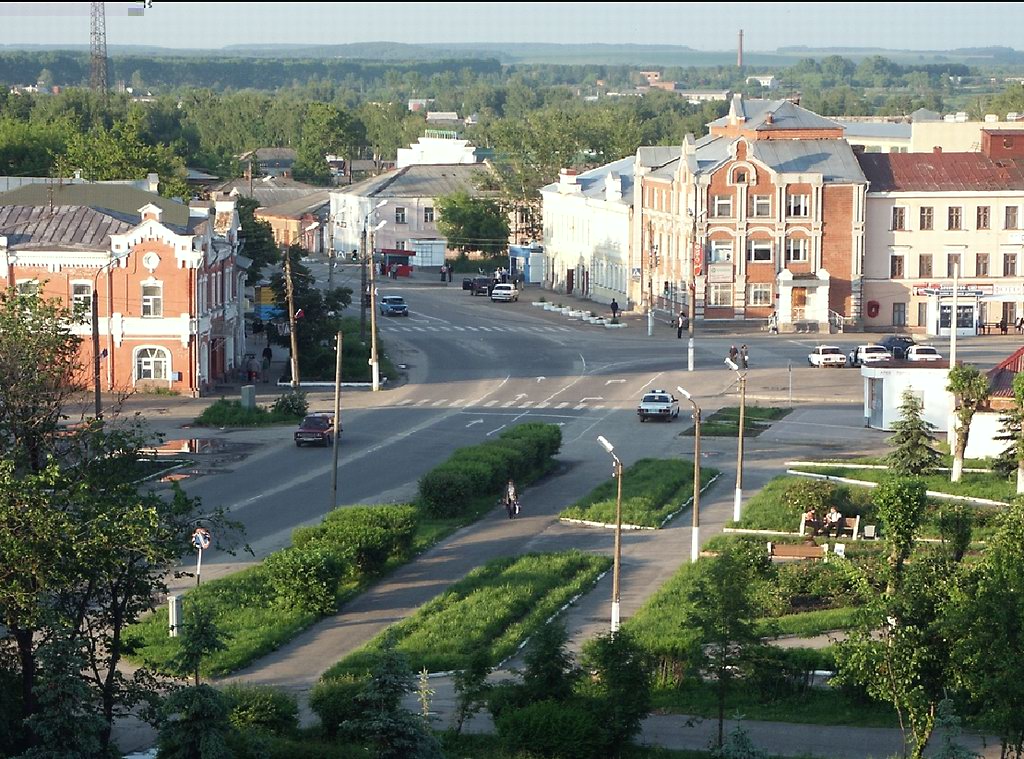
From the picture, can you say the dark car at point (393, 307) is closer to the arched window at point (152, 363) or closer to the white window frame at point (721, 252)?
the white window frame at point (721, 252)

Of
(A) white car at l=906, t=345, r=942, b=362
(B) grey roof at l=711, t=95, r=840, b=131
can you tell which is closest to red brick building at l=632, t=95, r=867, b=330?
(B) grey roof at l=711, t=95, r=840, b=131

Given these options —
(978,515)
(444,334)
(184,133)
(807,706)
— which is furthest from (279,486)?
(184,133)

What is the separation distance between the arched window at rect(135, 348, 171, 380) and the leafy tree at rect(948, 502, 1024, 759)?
43000 millimetres

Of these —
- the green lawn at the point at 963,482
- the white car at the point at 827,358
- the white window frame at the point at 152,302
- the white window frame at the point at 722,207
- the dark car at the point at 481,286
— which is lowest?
the green lawn at the point at 963,482

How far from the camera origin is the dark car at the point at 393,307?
94375 mm

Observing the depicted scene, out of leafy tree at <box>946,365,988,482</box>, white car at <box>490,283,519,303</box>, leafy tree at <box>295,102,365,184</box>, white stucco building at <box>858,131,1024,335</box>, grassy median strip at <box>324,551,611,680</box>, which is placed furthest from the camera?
leafy tree at <box>295,102,365,184</box>

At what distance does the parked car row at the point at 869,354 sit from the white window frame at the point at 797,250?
11.6m

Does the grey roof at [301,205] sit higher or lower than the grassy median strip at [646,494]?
higher

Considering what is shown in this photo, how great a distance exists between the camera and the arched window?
6450 centimetres

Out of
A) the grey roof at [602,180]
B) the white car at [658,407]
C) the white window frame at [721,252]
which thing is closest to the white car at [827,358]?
the white car at [658,407]

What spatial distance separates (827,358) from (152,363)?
27.0 metres

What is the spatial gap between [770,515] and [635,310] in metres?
49.6

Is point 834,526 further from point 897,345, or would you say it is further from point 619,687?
point 897,345

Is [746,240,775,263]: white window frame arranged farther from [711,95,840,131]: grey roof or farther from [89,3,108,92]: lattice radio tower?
[89,3,108,92]: lattice radio tower
